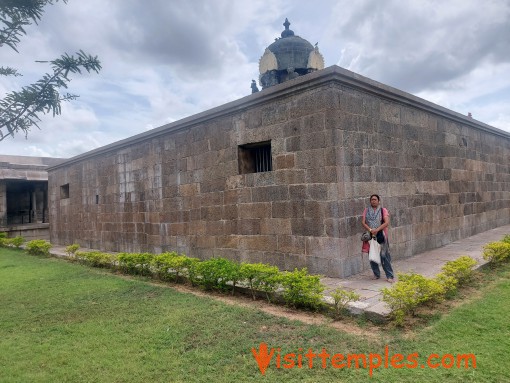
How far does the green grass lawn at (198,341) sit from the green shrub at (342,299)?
18.7 inches

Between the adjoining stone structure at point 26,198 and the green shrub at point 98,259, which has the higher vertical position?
the adjoining stone structure at point 26,198

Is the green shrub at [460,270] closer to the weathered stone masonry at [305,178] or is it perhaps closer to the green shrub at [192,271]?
the weathered stone masonry at [305,178]

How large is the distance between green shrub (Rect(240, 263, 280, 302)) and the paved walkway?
77 cm

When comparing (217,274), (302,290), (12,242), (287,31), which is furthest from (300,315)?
(12,242)

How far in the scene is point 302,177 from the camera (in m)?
6.62

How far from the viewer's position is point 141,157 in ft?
34.4

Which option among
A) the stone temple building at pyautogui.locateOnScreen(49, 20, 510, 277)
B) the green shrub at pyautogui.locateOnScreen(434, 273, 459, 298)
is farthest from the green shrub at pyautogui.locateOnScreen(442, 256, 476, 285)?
the stone temple building at pyautogui.locateOnScreen(49, 20, 510, 277)

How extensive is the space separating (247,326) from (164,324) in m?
1.06

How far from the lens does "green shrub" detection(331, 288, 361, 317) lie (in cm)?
461

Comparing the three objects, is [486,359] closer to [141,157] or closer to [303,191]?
[303,191]

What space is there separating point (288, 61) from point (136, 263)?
29.3 feet

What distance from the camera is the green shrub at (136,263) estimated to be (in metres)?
7.81

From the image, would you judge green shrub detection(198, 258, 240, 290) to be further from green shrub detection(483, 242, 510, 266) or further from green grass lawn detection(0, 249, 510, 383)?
green shrub detection(483, 242, 510, 266)

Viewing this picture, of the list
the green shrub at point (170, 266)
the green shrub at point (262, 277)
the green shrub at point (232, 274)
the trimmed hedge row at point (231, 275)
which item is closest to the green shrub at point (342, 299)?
the trimmed hedge row at point (231, 275)
